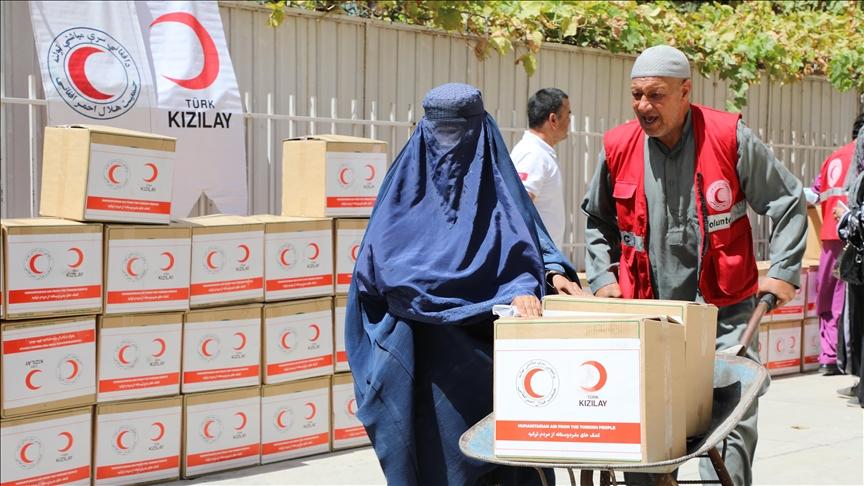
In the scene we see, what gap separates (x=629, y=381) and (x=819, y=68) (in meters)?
8.84

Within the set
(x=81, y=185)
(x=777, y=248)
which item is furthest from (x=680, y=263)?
(x=81, y=185)

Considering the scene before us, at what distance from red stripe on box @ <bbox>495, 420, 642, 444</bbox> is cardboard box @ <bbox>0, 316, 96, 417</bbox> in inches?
113

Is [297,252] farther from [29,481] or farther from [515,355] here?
[515,355]

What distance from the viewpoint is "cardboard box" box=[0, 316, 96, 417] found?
5.17 m

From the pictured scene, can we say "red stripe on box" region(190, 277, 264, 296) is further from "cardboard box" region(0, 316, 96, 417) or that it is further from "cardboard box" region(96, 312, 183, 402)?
"cardboard box" region(0, 316, 96, 417)

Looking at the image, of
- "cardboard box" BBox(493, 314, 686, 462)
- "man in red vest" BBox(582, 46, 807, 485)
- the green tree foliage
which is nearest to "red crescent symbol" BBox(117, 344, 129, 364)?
the green tree foliage

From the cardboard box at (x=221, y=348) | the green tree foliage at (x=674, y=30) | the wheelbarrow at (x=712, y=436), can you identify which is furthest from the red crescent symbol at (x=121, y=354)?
the wheelbarrow at (x=712, y=436)

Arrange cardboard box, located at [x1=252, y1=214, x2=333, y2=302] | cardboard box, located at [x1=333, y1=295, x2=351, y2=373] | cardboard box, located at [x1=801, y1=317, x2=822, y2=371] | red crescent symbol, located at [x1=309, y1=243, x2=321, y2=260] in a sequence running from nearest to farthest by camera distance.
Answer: cardboard box, located at [x1=252, y1=214, x2=333, y2=302], red crescent symbol, located at [x1=309, y1=243, x2=321, y2=260], cardboard box, located at [x1=333, y1=295, x2=351, y2=373], cardboard box, located at [x1=801, y1=317, x2=822, y2=371]

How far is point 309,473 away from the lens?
608 centimetres

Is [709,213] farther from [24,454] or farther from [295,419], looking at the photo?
[24,454]

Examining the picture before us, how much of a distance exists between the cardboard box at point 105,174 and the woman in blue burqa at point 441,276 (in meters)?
1.92

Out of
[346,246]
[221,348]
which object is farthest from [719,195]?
[221,348]

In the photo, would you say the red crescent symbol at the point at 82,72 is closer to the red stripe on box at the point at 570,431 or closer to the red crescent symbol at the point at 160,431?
the red crescent symbol at the point at 160,431

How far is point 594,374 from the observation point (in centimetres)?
304
